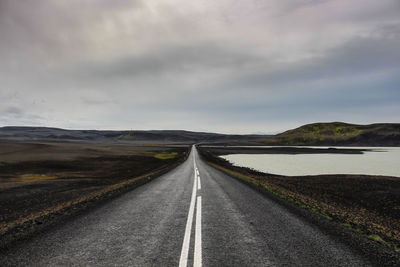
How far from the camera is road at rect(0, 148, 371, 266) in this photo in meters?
4.30

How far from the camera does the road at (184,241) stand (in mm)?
4297

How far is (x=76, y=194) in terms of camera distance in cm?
1401

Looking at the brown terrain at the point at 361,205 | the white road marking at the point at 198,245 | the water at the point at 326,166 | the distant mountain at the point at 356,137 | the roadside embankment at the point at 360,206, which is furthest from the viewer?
the distant mountain at the point at 356,137

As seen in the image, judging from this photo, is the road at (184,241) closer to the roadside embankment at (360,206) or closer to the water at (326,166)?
the roadside embankment at (360,206)

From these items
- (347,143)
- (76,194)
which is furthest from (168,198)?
(347,143)

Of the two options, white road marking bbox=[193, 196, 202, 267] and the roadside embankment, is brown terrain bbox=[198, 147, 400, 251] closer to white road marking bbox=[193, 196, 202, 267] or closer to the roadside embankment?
the roadside embankment

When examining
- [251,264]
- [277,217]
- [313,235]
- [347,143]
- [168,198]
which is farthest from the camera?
[347,143]

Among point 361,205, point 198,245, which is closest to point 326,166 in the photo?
point 361,205

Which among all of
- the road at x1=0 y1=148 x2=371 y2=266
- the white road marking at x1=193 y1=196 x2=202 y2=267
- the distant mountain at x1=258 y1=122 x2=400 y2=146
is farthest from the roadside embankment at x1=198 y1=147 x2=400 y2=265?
the distant mountain at x1=258 y1=122 x2=400 y2=146

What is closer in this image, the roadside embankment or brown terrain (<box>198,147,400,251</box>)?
the roadside embankment

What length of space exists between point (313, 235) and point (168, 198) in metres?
6.39

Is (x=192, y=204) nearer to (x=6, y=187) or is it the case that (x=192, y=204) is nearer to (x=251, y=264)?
(x=251, y=264)

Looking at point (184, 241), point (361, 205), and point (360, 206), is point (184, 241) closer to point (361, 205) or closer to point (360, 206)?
point (360, 206)

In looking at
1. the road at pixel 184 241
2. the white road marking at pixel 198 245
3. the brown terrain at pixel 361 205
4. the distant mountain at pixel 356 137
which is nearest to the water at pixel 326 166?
the brown terrain at pixel 361 205
